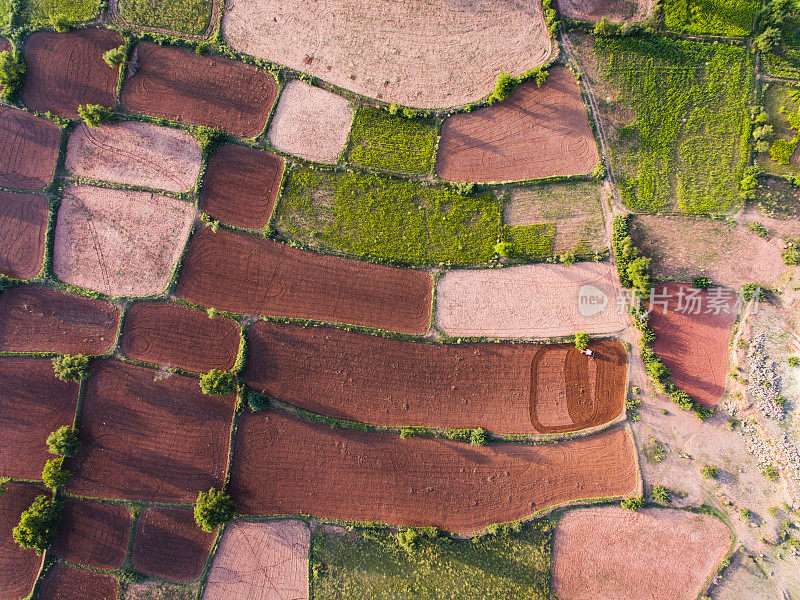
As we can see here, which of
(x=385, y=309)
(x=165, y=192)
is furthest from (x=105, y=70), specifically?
(x=385, y=309)

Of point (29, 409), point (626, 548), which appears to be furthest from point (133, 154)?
point (626, 548)

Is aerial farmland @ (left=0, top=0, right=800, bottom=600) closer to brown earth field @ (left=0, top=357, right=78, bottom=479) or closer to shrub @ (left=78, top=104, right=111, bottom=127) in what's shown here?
brown earth field @ (left=0, top=357, right=78, bottom=479)

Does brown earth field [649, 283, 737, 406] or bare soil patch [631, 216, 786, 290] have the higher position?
bare soil patch [631, 216, 786, 290]

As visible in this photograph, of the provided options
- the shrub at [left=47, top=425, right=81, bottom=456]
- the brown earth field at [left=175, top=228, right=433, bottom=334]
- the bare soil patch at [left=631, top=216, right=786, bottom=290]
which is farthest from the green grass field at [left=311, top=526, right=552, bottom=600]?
the bare soil patch at [left=631, top=216, right=786, bottom=290]

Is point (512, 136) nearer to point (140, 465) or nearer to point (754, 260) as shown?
point (754, 260)

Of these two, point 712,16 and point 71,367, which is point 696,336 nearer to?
point 712,16

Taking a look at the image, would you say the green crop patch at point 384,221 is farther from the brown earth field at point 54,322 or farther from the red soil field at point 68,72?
the red soil field at point 68,72
